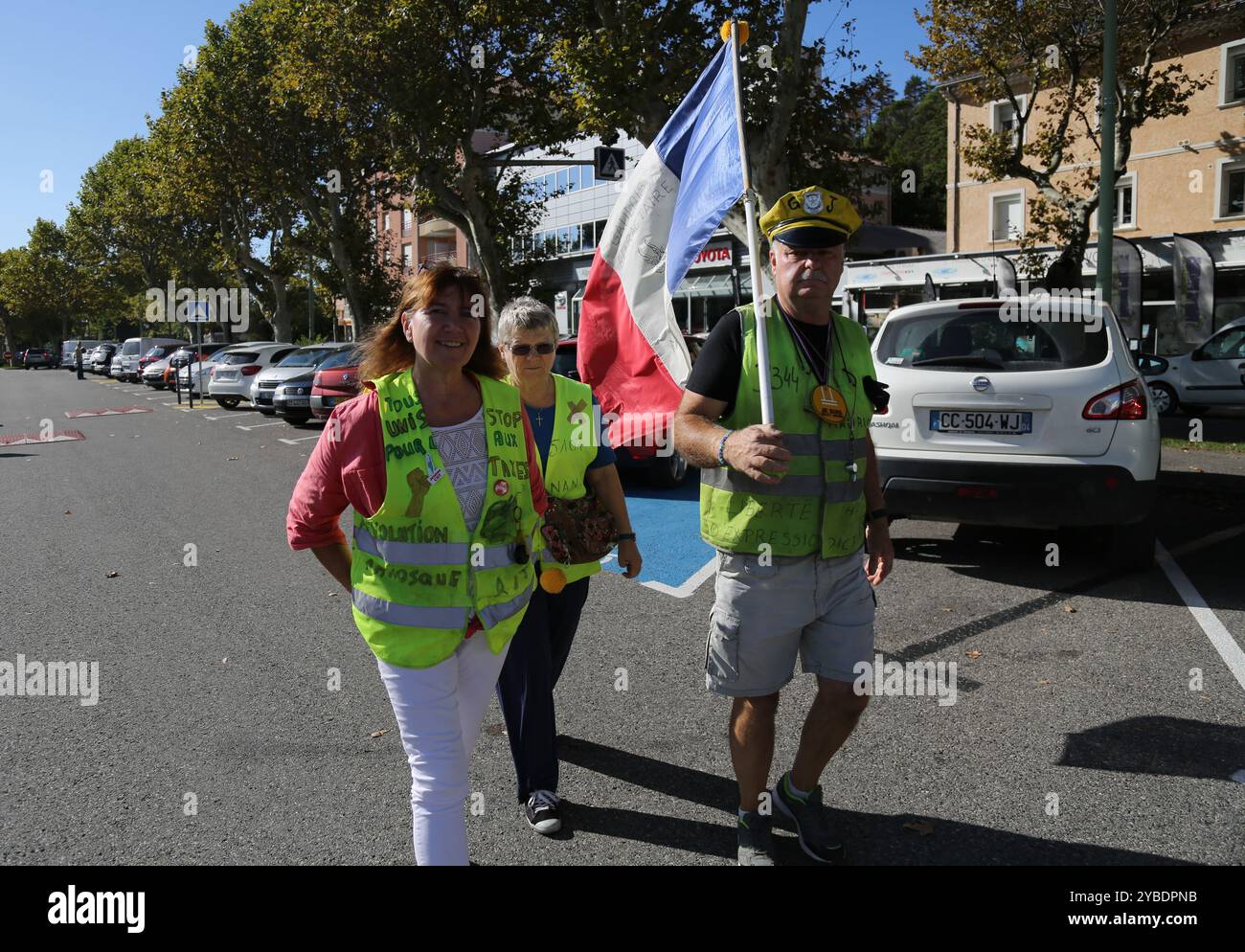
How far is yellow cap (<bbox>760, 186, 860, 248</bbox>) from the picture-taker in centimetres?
306

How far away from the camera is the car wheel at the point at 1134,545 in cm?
682

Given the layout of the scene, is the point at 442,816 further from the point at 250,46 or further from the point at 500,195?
the point at 250,46

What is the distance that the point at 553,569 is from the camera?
366 cm

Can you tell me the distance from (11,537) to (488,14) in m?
15.1

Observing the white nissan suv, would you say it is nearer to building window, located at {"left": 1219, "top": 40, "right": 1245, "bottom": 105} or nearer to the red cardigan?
the red cardigan

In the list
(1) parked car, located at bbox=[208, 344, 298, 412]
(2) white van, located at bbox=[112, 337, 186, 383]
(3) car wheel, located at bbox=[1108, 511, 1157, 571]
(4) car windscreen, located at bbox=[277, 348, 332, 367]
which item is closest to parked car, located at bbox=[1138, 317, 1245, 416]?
(3) car wheel, located at bbox=[1108, 511, 1157, 571]

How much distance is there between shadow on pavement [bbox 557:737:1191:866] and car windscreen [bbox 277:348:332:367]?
19.5 meters

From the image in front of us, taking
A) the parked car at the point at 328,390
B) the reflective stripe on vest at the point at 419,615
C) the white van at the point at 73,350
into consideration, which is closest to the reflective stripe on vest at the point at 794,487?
the reflective stripe on vest at the point at 419,615

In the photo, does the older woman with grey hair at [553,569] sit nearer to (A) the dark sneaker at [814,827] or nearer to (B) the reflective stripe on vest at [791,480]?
(B) the reflective stripe on vest at [791,480]

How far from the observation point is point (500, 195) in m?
26.8

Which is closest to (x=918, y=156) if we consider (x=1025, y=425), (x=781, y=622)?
(x=1025, y=425)

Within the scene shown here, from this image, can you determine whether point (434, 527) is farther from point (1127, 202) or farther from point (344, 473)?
point (1127, 202)

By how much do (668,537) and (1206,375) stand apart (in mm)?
14451

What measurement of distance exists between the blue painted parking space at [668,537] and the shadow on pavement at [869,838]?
3.08 metres
